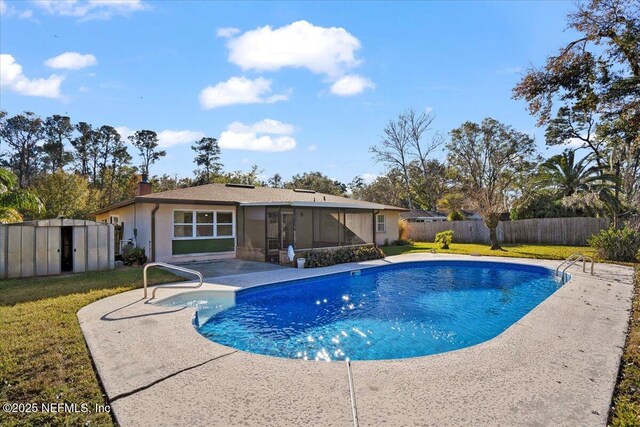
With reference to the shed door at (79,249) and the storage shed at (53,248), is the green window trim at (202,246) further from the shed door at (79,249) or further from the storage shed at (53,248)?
the shed door at (79,249)

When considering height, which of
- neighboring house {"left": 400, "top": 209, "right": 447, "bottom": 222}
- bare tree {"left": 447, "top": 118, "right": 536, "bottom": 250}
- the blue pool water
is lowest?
the blue pool water

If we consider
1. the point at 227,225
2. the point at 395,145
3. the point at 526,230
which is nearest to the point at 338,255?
the point at 227,225

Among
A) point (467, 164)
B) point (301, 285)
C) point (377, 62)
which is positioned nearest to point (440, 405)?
point (301, 285)

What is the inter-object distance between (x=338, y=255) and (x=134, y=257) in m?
8.12

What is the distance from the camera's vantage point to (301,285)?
1078 cm

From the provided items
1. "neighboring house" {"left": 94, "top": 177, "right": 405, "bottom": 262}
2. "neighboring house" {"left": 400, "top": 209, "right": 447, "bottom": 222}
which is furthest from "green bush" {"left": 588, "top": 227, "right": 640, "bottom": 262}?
"neighboring house" {"left": 400, "top": 209, "right": 447, "bottom": 222}

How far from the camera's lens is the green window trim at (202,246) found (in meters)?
14.4

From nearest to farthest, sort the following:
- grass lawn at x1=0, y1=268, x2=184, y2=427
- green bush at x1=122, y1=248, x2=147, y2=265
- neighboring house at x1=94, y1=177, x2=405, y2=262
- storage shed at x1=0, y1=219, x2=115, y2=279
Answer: grass lawn at x1=0, y1=268, x2=184, y2=427 < storage shed at x1=0, y1=219, x2=115, y2=279 < green bush at x1=122, y1=248, x2=147, y2=265 < neighboring house at x1=94, y1=177, x2=405, y2=262

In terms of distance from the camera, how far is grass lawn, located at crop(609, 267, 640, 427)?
3156mm

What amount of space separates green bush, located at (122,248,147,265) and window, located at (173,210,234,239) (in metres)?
1.41

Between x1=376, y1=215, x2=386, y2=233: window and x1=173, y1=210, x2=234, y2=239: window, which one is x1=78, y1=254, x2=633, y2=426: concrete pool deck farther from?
x1=376, y1=215, x2=386, y2=233: window

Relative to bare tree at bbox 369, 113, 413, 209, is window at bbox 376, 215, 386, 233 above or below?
below

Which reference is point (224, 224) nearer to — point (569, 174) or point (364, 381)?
point (364, 381)

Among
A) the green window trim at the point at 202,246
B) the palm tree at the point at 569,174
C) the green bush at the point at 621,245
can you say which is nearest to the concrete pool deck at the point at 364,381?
the green window trim at the point at 202,246
